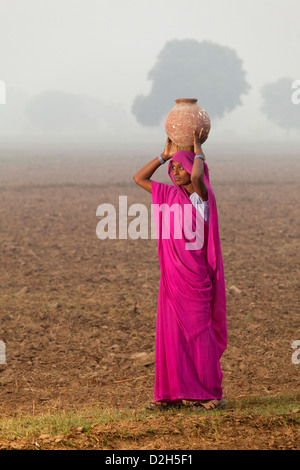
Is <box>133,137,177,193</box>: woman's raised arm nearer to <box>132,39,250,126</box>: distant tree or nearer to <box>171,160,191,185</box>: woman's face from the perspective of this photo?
<box>171,160,191,185</box>: woman's face

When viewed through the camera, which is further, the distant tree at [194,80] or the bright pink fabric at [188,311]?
the distant tree at [194,80]

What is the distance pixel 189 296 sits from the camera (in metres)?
5.57

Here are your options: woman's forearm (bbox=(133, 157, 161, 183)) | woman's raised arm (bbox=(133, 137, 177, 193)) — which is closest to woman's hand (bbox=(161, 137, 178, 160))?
woman's raised arm (bbox=(133, 137, 177, 193))

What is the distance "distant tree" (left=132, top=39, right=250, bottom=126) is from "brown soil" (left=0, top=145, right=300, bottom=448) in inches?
2982

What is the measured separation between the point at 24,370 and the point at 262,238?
8677 mm

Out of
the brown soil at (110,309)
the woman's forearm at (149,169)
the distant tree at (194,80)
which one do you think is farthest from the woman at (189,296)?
the distant tree at (194,80)

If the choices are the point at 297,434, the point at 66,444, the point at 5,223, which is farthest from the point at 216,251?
the point at 5,223

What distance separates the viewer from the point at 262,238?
14992mm

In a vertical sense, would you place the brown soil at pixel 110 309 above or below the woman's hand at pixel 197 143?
below

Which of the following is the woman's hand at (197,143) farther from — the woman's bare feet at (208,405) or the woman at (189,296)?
the woman's bare feet at (208,405)

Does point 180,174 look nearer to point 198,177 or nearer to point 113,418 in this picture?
point 198,177

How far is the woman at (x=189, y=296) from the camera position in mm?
5562

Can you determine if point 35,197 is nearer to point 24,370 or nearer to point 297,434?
point 24,370

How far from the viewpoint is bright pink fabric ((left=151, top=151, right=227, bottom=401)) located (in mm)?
5566
